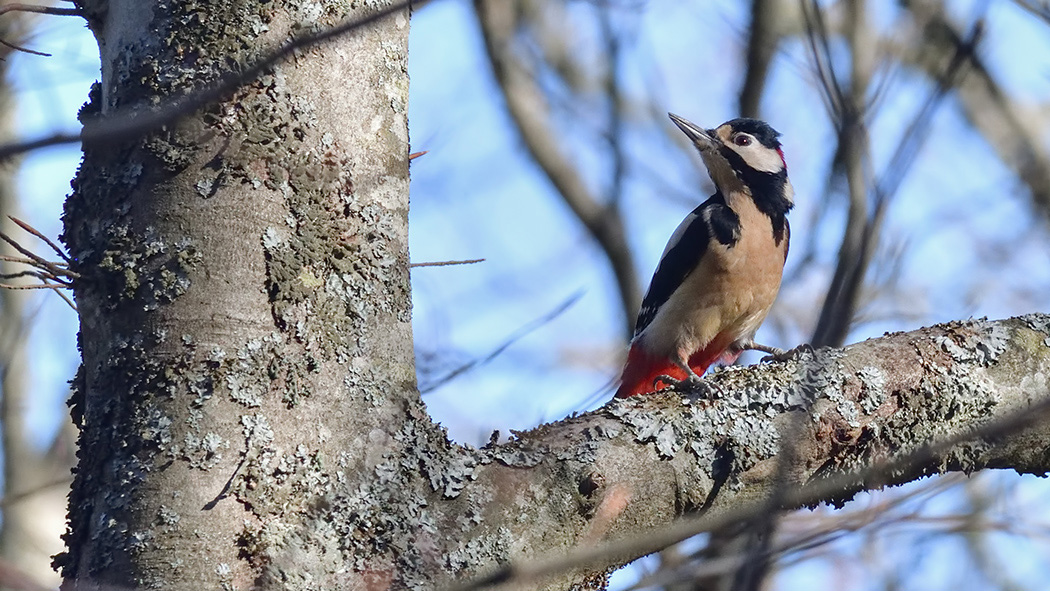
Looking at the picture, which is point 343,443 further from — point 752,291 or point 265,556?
point 752,291

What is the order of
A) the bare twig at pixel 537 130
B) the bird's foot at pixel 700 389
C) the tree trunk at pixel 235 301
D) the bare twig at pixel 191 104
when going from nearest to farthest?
the bare twig at pixel 191 104 → the tree trunk at pixel 235 301 → the bird's foot at pixel 700 389 → the bare twig at pixel 537 130

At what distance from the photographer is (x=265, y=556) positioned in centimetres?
186

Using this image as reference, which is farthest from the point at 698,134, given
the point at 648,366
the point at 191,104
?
the point at 191,104

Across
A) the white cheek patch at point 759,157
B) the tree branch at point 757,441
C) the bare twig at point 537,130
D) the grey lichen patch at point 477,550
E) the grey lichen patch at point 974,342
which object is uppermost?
the bare twig at point 537,130

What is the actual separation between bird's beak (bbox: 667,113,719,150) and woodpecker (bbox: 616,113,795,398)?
0.9 inches

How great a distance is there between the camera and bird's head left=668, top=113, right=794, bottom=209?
177 inches

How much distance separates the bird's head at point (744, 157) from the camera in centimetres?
449

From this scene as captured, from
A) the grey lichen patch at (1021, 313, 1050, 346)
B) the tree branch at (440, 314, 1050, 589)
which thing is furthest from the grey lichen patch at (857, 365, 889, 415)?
the grey lichen patch at (1021, 313, 1050, 346)

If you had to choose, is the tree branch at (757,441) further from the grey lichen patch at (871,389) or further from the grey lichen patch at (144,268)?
the grey lichen patch at (144,268)

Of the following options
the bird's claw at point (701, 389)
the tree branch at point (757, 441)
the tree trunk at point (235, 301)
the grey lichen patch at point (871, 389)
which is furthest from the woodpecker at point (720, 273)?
the tree trunk at point (235, 301)

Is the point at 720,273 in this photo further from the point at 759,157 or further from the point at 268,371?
the point at 268,371

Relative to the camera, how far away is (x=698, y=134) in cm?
467

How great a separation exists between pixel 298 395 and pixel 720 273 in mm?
2454

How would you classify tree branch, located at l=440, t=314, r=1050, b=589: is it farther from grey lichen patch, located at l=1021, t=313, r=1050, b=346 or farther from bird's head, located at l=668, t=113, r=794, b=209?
bird's head, located at l=668, t=113, r=794, b=209
